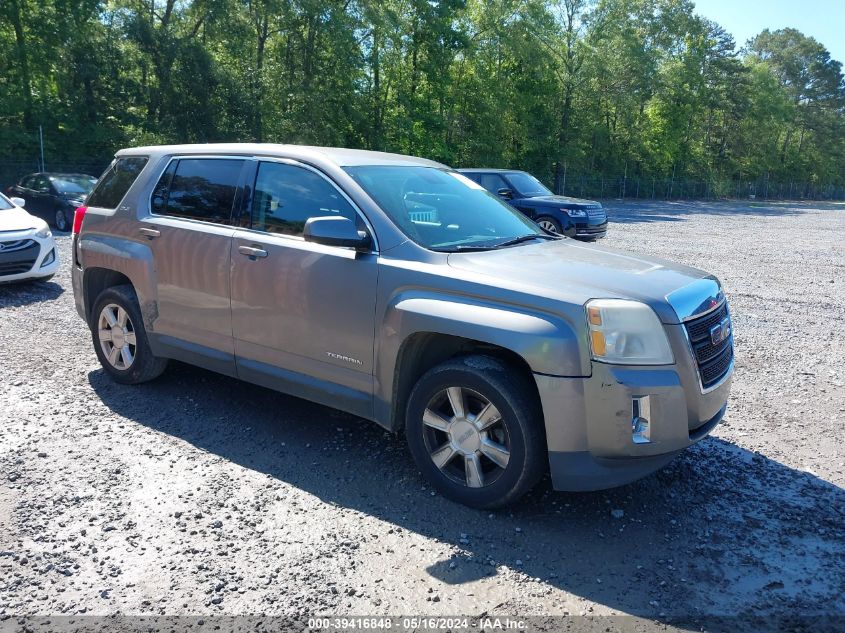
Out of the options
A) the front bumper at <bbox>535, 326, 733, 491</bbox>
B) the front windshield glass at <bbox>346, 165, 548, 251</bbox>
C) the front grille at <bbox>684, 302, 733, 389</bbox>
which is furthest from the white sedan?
the front grille at <bbox>684, 302, 733, 389</bbox>

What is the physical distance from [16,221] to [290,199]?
6.99 metres

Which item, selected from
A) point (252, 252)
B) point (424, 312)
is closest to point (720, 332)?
point (424, 312)

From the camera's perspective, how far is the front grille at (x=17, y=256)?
9164mm

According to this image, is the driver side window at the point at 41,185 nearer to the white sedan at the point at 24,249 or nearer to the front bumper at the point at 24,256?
the white sedan at the point at 24,249

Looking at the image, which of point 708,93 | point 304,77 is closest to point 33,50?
point 304,77

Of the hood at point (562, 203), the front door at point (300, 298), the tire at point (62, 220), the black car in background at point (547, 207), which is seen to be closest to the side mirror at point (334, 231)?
the front door at point (300, 298)

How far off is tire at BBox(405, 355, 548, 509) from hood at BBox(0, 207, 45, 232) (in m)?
7.90

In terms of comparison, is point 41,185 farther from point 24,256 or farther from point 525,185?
point 525,185

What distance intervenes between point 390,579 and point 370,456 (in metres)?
1.38

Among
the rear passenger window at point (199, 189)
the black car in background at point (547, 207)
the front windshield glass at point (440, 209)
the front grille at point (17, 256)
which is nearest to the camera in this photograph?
the front windshield glass at point (440, 209)

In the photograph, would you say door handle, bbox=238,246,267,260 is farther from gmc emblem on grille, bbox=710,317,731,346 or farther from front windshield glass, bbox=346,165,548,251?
gmc emblem on grille, bbox=710,317,731,346

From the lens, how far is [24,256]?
935cm

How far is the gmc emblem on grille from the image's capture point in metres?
3.88

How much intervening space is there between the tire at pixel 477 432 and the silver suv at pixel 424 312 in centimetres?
1
